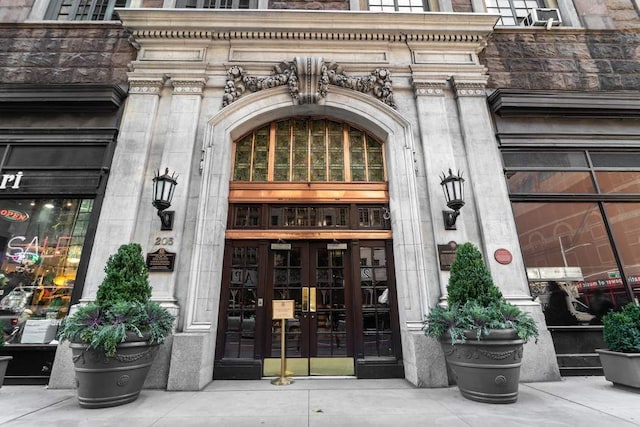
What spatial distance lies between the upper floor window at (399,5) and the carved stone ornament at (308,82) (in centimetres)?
300

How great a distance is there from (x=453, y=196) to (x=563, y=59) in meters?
6.12

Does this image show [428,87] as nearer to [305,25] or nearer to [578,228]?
[305,25]

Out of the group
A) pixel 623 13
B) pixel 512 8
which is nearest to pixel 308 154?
pixel 512 8

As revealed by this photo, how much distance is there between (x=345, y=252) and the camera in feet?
24.2

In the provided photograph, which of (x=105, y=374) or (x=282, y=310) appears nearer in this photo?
(x=105, y=374)

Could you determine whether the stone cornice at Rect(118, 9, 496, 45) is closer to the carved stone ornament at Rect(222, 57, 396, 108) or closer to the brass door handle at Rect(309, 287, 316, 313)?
the carved stone ornament at Rect(222, 57, 396, 108)

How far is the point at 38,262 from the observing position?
23.0 ft

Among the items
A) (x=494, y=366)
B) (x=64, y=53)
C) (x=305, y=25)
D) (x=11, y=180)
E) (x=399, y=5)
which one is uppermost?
(x=399, y=5)

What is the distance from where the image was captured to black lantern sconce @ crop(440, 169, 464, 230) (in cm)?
659

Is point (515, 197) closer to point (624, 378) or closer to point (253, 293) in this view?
point (624, 378)

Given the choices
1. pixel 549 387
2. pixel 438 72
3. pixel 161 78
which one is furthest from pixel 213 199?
pixel 549 387

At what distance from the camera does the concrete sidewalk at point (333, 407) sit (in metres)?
4.04

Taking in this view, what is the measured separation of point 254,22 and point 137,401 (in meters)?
8.90

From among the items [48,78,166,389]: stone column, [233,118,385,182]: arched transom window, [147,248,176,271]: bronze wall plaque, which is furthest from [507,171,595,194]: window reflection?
[48,78,166,389]: stone column
